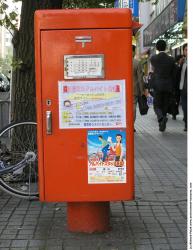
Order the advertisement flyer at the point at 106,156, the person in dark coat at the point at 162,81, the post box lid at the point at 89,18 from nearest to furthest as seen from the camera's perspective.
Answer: the post box lid at the point at 89,18 → the advertisement flyer at the point at 106,156 → the person in dark coat at the point at 162,81

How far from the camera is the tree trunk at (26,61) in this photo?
22.8 feet

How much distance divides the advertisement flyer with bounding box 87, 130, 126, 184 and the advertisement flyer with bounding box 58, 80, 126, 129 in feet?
0.28

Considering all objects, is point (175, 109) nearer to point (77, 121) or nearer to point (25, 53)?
point (25, 53)

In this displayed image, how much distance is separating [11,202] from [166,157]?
3577 mm

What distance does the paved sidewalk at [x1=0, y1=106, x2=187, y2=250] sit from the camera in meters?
4.77

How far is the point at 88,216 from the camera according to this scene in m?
4.96

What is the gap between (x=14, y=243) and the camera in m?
4.80

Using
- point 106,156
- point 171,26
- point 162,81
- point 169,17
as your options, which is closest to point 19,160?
point 106,156

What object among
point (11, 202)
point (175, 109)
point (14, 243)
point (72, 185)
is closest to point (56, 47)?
point (72, 185)

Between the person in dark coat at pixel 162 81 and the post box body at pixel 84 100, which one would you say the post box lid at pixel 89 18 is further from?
the person in dark coat at pixel 162 81

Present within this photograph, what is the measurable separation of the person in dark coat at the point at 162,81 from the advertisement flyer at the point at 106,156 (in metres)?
7.69

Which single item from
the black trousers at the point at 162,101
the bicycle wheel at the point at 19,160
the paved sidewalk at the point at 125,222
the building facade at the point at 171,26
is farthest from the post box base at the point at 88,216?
the building facade at the point at 171,26

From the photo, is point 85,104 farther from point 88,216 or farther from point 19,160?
point 19,160

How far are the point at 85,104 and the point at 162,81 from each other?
7.96 metres
